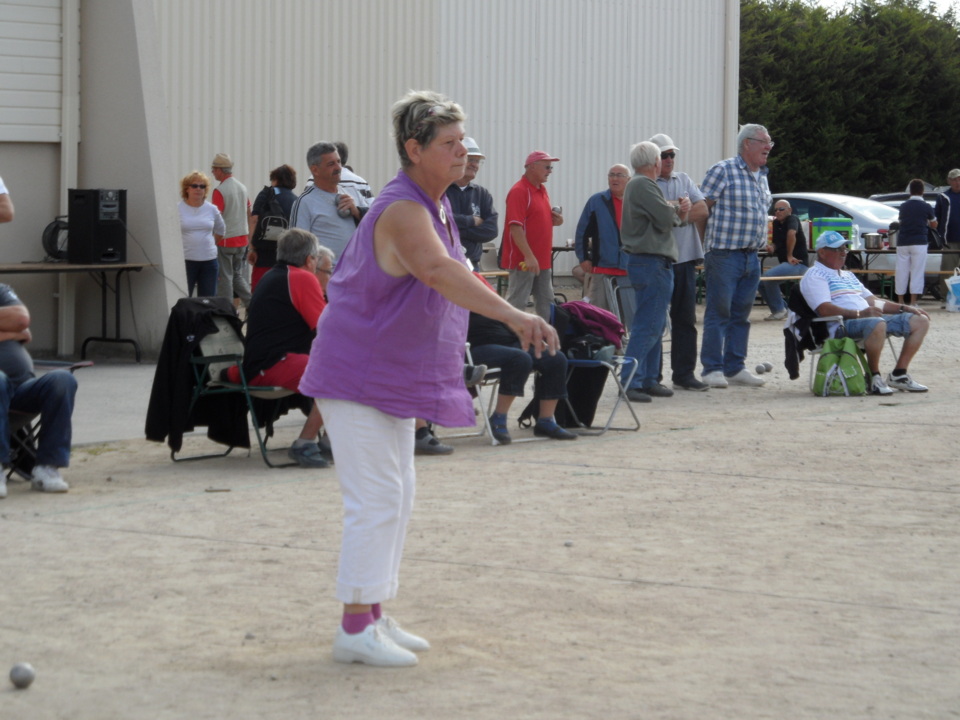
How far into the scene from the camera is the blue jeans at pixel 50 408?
7703 millimetres

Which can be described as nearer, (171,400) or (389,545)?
(389,545)

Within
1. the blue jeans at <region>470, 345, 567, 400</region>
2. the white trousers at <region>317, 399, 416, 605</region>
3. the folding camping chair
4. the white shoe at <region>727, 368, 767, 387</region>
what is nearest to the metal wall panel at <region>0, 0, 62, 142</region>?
the folding camping chair

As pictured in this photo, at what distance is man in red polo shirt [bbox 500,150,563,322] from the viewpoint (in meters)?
Answer: 11.8

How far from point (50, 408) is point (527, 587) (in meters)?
3.14

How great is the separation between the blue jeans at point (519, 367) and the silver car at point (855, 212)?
43.4ft

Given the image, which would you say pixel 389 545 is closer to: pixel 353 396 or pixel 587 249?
pixel 353 396

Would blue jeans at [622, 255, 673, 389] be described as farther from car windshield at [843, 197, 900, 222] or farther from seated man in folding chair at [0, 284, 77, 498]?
car windshield at [843, 197, 900, 222]

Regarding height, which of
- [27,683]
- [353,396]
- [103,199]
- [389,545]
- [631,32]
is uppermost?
[631,32]

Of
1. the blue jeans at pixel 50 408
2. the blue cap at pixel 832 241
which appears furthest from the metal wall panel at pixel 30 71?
the blue cap at pixel 832 241

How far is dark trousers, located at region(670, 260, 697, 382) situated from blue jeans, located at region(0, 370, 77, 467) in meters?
5.99

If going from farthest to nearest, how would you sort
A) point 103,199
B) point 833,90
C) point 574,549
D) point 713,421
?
1. point 833,90
2. point 103,199
3. point 713,421
4. point 574,549

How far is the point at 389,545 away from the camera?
15.5 feet

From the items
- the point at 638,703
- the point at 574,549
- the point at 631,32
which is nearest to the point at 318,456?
the point at 574,549

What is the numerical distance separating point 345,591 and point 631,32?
1912 cm
